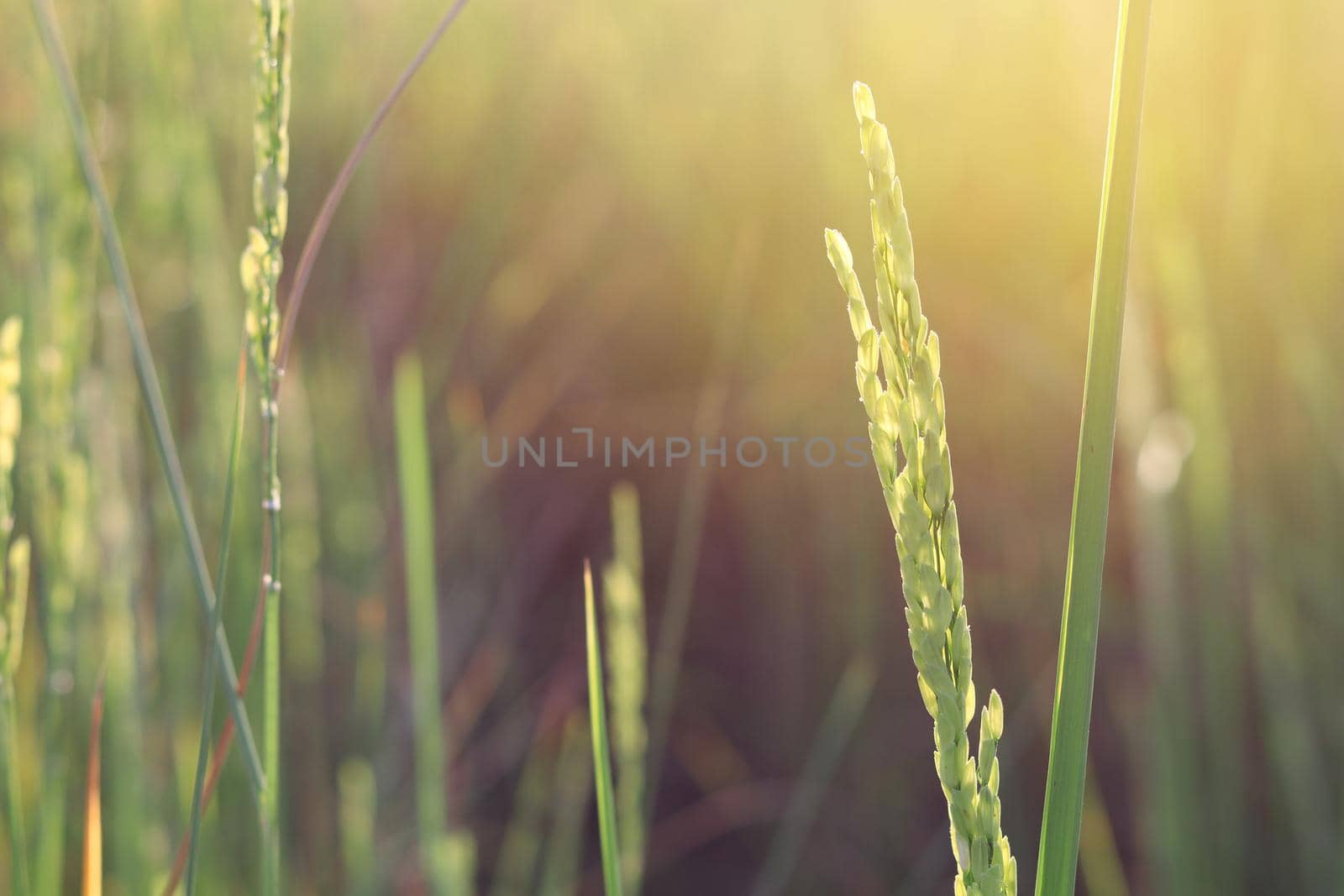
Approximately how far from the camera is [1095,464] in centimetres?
18

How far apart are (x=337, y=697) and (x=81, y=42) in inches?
18.2

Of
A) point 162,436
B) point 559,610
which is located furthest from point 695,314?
point 162,436

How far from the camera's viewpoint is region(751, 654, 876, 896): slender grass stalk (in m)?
0.64

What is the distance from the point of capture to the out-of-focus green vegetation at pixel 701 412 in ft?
2.02

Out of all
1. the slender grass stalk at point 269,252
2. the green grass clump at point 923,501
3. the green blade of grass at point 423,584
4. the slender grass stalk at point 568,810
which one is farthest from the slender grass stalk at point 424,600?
the green grass clump at point 923,501

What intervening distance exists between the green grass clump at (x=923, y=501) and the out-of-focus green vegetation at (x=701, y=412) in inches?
16.2

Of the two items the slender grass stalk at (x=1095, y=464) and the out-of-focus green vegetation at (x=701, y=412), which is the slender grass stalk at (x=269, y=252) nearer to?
the slender grass stalk at (x=1095, y=464)

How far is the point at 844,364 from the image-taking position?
0.84 metres

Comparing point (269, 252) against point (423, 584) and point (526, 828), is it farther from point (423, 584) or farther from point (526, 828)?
point (526, 828)

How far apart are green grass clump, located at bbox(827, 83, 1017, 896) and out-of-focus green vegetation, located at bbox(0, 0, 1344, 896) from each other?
41 cm

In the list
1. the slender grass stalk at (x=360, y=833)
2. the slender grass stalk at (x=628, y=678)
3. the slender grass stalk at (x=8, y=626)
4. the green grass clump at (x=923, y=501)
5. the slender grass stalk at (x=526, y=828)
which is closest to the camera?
the green grass clump at (x=923, y=501)

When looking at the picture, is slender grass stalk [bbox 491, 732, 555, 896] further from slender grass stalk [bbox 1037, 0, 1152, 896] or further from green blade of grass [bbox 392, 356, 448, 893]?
slender grass stalk [bbox 1037, 0, 1152, 896]

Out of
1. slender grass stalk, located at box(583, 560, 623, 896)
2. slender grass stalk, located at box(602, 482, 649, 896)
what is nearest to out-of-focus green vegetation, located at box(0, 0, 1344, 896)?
slender grass stalk, located at box(602, 482, 649, 896)

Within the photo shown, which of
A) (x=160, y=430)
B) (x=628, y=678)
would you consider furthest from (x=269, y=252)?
(x=628, y=678)
